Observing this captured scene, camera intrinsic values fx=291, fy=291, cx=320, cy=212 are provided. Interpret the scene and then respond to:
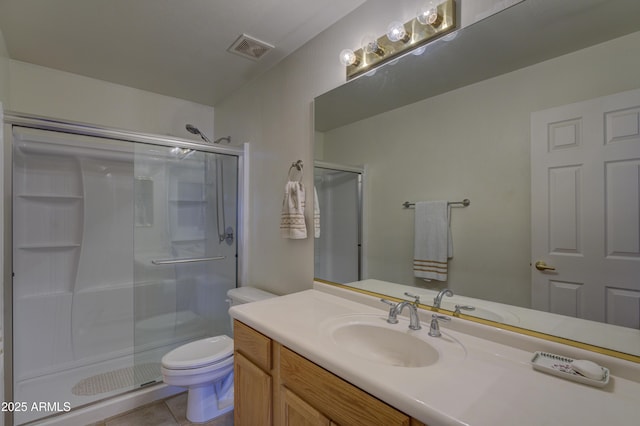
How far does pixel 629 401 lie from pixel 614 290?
306mm

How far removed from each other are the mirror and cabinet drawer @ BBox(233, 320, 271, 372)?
23.0 inches

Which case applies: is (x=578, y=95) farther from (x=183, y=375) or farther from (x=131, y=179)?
(x=131, y=179)

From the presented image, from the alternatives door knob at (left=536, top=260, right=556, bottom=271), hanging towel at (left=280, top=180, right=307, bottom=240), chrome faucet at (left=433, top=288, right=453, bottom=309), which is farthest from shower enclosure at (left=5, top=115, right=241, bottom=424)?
door knob at (left=536, top=260, right=556, bottom=271)

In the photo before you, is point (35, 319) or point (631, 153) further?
point (35, 319)

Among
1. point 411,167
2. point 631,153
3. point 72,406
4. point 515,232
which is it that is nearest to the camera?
point 631,153

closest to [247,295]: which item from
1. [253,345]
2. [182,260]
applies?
[182,260]

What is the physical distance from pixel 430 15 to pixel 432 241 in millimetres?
947

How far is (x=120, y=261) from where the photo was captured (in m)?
2.50

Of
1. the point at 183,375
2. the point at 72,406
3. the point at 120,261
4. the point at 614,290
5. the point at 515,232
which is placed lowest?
the point at 72,406

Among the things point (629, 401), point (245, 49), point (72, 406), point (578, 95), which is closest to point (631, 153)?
point (578, 95)

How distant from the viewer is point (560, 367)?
0.81 meters

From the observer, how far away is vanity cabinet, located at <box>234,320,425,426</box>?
2.60ft

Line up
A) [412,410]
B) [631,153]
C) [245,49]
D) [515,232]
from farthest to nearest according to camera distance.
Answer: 1. [245,49]
2. [515,232]
3. [631,153]
4. [412,410]

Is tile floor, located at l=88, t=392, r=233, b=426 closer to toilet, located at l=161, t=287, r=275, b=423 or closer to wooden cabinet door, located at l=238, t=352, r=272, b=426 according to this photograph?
toilet, located at l=161, t=287, r=275, b=423
